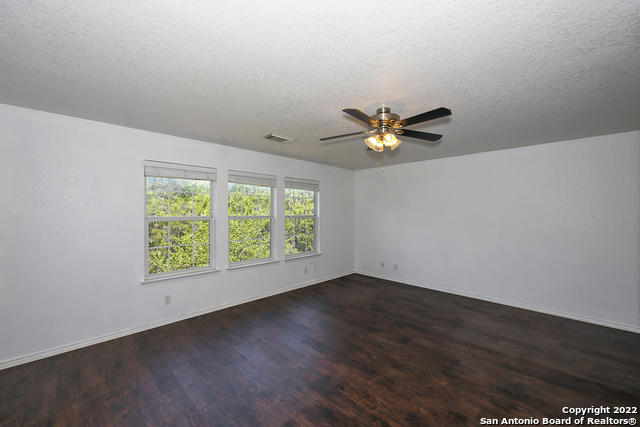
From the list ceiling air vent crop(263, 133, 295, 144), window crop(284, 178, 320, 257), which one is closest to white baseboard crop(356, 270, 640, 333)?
window crop(284, 178, 320, 257)

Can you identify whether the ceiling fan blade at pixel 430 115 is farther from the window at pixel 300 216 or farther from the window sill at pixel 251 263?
the window sill at pixel 251 263

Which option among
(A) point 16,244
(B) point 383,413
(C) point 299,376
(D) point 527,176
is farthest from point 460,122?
(A) point 16,244

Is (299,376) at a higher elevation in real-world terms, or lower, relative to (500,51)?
lower

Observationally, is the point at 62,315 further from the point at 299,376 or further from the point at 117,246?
the point at 299,376

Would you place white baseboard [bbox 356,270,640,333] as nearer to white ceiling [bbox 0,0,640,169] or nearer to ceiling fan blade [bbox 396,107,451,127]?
white ceiling [bbox 0,0,640,169]

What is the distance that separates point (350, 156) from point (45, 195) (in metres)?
4.08

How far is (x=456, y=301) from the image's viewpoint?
4453mm

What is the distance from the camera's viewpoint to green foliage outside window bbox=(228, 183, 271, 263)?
430 cm

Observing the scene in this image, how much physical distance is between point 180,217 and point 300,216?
2.25m

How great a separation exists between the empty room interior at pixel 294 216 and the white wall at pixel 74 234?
0.02m

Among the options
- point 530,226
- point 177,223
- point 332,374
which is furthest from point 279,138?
point 530,226

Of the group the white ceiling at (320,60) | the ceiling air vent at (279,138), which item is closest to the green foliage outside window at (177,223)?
the white ceiling at (320,60)

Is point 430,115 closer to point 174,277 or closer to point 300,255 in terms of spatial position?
point 174,277

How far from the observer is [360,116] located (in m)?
2.10
